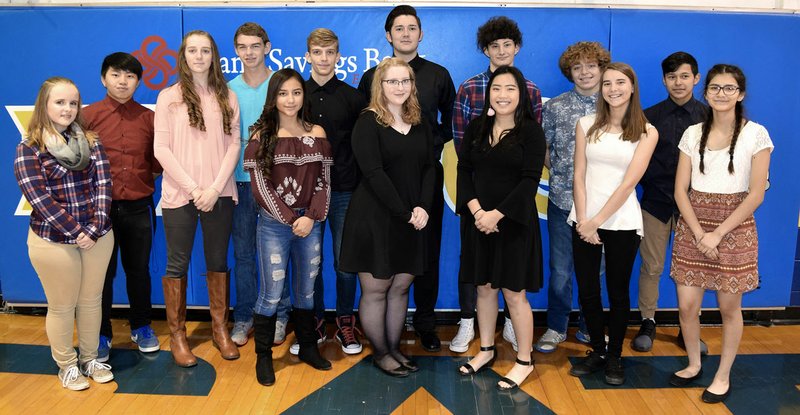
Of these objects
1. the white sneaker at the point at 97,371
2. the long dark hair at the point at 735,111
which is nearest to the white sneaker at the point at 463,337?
the long dark hair at the point at 735,111

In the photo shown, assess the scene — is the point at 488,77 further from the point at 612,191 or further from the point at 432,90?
→ the point at 612,191

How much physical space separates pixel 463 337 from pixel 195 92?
2119 millimetres

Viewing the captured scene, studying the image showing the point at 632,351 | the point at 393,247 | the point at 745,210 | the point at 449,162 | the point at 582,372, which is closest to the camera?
the point at 745,210

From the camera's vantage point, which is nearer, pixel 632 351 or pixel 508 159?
pixel 508 159

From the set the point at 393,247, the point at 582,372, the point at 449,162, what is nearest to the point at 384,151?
the point at 393,247

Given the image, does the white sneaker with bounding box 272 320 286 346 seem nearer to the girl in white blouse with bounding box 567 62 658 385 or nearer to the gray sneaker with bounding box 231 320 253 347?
the gray sneaker with bounding box 231 320 253 347

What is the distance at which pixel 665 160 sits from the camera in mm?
3469

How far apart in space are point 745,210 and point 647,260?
945 mm

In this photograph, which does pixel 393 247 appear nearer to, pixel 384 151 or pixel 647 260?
pixel 384 151

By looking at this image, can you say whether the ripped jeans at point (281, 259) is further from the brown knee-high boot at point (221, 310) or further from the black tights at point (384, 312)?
the brown knee-high boot at point (221, 310)

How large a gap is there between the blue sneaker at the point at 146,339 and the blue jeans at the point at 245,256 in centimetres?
50

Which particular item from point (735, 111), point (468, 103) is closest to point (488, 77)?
point (468, 103)

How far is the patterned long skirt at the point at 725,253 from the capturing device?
9.46ft

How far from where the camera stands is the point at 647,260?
12.2ft
